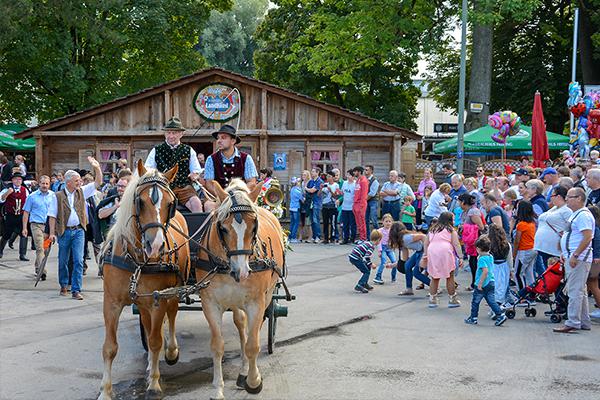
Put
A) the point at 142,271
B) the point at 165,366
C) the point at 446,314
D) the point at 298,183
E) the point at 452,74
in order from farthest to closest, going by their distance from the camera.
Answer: the point at 452,74, the point at 298,183, the point at 446,314, the point at 165,366, the point at 142,271

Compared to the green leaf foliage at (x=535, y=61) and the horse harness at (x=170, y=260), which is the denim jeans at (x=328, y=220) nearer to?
the horse harness at (x=170, y=260)

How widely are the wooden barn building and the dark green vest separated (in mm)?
16665

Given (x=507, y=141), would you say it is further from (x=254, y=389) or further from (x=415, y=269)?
(x=254, y=389)

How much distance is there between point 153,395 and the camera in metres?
6.70

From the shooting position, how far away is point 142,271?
684 centimetres

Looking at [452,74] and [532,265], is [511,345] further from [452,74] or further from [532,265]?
[452,74]

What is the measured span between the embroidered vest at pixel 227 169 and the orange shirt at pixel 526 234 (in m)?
5.45

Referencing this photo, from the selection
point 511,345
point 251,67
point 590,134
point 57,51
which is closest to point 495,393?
point 511,345

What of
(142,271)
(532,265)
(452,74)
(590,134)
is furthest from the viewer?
(452,74)

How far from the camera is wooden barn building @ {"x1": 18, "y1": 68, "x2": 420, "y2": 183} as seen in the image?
2523cm

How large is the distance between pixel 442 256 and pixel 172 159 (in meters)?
5.12

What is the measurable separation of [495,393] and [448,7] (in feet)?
86.5

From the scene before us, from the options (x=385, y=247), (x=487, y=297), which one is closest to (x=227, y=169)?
(x=487, y=297)

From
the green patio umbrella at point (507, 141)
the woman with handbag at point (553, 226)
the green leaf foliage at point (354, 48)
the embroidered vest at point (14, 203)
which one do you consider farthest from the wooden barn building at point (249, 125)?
the woman with handbag at point (553, 226)
